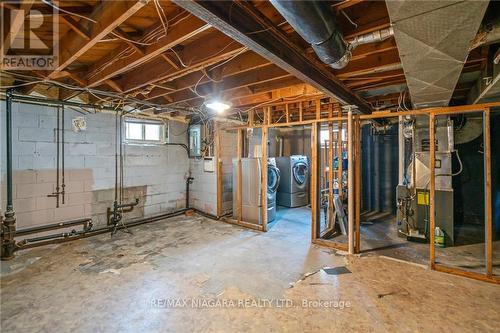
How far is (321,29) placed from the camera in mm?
1300

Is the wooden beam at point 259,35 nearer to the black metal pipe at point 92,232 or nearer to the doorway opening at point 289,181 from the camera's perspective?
the doorway opening at point 289,181

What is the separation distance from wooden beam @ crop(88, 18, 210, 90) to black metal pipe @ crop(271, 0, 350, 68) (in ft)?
2.63

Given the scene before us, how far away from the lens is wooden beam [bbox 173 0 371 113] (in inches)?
50.9

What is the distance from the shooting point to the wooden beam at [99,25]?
160 cm

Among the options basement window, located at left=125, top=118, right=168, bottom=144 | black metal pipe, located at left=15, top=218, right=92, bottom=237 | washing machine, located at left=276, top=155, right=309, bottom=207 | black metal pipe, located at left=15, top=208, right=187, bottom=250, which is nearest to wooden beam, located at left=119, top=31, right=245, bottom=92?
basement window, located at left=125, top=118, right=168, bottom=144

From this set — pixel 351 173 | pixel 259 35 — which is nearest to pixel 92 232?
pixel 259 35

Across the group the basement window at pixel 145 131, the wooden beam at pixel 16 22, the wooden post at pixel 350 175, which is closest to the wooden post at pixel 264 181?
the wooden post at pixel 350 175

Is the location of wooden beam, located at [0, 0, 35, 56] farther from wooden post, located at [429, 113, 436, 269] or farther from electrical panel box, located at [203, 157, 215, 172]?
wooden post, located at [429, 113, 436, 269]

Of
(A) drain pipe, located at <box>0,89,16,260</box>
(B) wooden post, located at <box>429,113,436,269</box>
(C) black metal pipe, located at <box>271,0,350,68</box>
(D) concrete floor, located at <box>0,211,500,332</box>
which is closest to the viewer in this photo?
(C) black metal pipe, located at <box>271,0,350,68</box>

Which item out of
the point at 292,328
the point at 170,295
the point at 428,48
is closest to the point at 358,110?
the point at 428,48

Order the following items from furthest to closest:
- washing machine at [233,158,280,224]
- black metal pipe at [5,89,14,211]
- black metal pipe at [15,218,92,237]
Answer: washing machine at [233,158,280,224], black metal pipe at [15,218,92,237], black metal pipe at [5,89,14,211]

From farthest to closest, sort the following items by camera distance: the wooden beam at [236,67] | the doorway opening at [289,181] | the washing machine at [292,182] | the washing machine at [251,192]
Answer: the washing machine at [292,182]
the doorway opening at [289,181]
the washing machine at [251,192]
the wooden beam at [236,67]

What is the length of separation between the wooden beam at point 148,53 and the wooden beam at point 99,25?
391 mm

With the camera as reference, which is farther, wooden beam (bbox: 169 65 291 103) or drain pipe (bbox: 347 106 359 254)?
drain pipe (bbox: 347 106 359 254)
